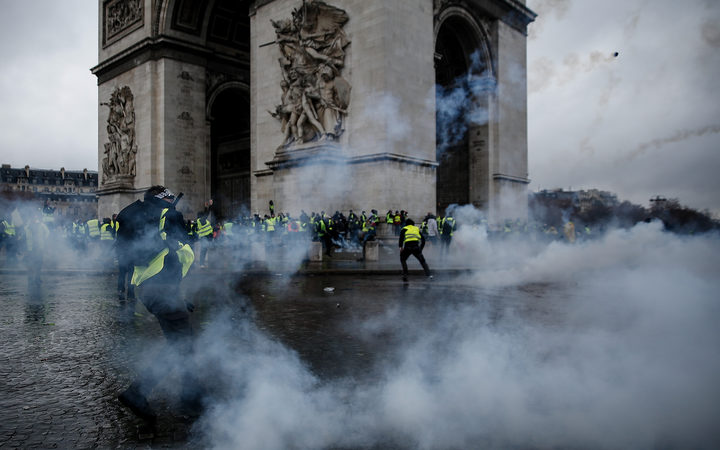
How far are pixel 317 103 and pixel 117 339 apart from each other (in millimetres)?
14173

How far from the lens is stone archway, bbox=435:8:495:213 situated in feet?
74.5

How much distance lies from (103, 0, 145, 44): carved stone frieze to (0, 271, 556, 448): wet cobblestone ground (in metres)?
19.3

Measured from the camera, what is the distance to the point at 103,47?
29188mm

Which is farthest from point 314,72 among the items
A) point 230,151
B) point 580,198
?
point 230,151

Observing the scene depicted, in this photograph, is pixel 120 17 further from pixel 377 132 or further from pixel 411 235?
pixel 411 235

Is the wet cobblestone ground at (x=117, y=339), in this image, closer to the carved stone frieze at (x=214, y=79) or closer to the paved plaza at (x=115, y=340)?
the paved plaza at (x=115, y=340)

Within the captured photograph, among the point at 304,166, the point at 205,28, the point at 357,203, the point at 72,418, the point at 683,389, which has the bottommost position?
the point at 72,418

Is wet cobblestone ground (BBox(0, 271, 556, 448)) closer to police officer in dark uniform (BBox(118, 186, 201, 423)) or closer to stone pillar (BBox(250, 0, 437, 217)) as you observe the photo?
police officer in dark uniform (BBox(118, 186, 201, 423))

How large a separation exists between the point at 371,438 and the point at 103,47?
103 feet

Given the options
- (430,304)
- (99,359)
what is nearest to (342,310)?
(430,304)

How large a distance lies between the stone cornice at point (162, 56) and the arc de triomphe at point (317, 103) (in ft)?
0.21

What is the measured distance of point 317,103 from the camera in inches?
749

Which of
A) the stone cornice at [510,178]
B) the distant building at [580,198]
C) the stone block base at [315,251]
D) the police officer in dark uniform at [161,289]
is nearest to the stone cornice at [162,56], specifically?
the stone cornice at [510,178]

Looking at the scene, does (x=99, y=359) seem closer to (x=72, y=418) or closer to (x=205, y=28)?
(x=72, y=418)
